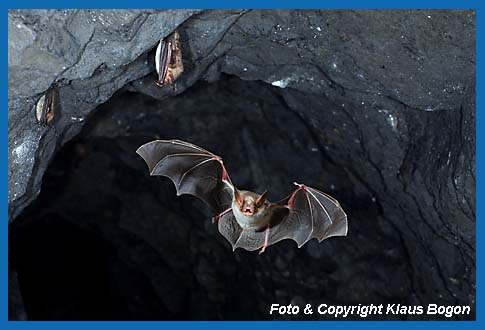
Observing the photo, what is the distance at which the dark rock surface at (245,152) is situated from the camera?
12.5 feet

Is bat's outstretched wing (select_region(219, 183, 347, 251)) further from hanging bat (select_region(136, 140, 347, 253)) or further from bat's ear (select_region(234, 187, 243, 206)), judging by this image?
bat's ear (select_region(234, 187, 243, 206))

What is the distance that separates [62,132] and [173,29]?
1.17m

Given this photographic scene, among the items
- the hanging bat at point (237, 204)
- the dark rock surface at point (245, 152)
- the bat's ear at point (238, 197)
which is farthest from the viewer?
the hanging bat at point (237, 204)

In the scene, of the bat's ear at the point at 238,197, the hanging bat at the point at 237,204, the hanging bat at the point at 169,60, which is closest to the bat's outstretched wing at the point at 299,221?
the hanging bat at the point at 237,204

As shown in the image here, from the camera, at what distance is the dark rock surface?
380 cm

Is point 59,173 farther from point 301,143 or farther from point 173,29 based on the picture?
point 173,29

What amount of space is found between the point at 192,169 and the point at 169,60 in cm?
80

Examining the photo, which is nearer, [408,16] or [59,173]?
[408,16]

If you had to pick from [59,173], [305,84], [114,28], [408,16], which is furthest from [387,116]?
[59,173]

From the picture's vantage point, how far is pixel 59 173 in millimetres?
6781

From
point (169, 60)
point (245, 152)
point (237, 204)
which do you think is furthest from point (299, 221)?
point (245, 152)

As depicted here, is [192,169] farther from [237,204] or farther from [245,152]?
[245,152]

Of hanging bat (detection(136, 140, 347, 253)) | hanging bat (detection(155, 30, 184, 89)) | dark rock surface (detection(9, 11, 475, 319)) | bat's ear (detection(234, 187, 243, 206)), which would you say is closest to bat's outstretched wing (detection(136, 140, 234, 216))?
hanging bat (detection(136, 140, 347, 253))

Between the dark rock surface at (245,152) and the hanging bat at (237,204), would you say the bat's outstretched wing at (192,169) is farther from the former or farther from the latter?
the dark rock surface at (245,152)
